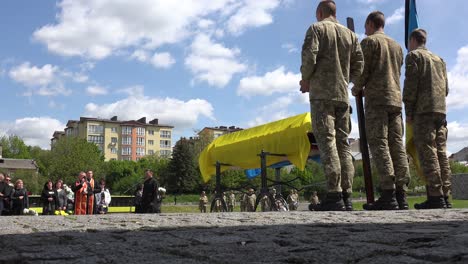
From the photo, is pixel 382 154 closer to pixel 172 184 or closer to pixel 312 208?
pixel 312 208

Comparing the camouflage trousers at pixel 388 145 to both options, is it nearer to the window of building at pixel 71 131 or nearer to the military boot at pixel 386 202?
the military boot at pixel 386 202

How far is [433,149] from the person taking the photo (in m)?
7.14

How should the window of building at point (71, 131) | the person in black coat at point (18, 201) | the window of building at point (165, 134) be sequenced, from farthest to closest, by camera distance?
the window of building at point (71, 131), the window of building at point (165, 134), the person in black coat at point (18, 201)

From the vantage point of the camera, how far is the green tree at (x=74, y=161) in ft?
241

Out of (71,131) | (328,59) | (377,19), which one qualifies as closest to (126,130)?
(71,131)

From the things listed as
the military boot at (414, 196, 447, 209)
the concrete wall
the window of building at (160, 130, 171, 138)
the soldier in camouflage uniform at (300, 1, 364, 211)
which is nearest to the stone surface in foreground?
the soldier in camouflage uniform at (300, 1, 364, 211)

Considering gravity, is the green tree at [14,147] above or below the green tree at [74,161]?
above

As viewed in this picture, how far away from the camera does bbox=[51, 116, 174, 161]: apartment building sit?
127 meters

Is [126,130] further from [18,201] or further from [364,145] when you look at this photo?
[364,145]

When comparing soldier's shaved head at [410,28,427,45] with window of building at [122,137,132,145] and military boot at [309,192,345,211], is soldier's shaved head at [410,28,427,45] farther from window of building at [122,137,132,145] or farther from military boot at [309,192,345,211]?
window of building at [122,137,132,145]

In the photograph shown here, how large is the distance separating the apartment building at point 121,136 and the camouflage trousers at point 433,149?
11844cm

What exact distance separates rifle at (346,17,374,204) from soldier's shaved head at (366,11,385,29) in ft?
0.90

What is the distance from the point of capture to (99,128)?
127500 millimetres

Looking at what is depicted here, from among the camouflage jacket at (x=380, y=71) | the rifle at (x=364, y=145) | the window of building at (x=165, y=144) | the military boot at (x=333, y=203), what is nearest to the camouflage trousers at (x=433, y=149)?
the camouflage jacket at (x=380, y=71)
